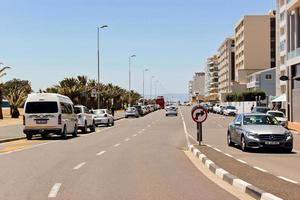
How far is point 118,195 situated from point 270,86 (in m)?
129

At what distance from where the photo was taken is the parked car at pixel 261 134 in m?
20.5

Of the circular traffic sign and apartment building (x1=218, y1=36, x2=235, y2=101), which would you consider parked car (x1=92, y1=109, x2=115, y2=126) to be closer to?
the circular traffic sign

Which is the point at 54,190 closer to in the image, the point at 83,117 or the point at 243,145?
the point at 243,145

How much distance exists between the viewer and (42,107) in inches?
1193

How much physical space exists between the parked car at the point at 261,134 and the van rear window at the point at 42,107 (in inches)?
449

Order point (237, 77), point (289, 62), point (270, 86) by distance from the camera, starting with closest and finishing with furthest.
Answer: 1. point (289, 62)
2. point (270, 86)
3. point (237, 77)

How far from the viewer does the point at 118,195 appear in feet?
33.7

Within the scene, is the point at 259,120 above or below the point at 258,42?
below

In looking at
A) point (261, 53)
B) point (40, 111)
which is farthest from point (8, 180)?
point (261, 53)

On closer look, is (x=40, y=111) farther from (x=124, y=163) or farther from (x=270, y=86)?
(x=270, y=86)

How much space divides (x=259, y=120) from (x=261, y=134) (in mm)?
2053

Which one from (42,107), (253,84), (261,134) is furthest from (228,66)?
(261,134)

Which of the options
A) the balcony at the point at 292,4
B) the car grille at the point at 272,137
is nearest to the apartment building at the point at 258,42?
the balcony at the point at 292,4

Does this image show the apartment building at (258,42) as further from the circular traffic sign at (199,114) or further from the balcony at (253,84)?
the circular traffic sign at (199,114)
